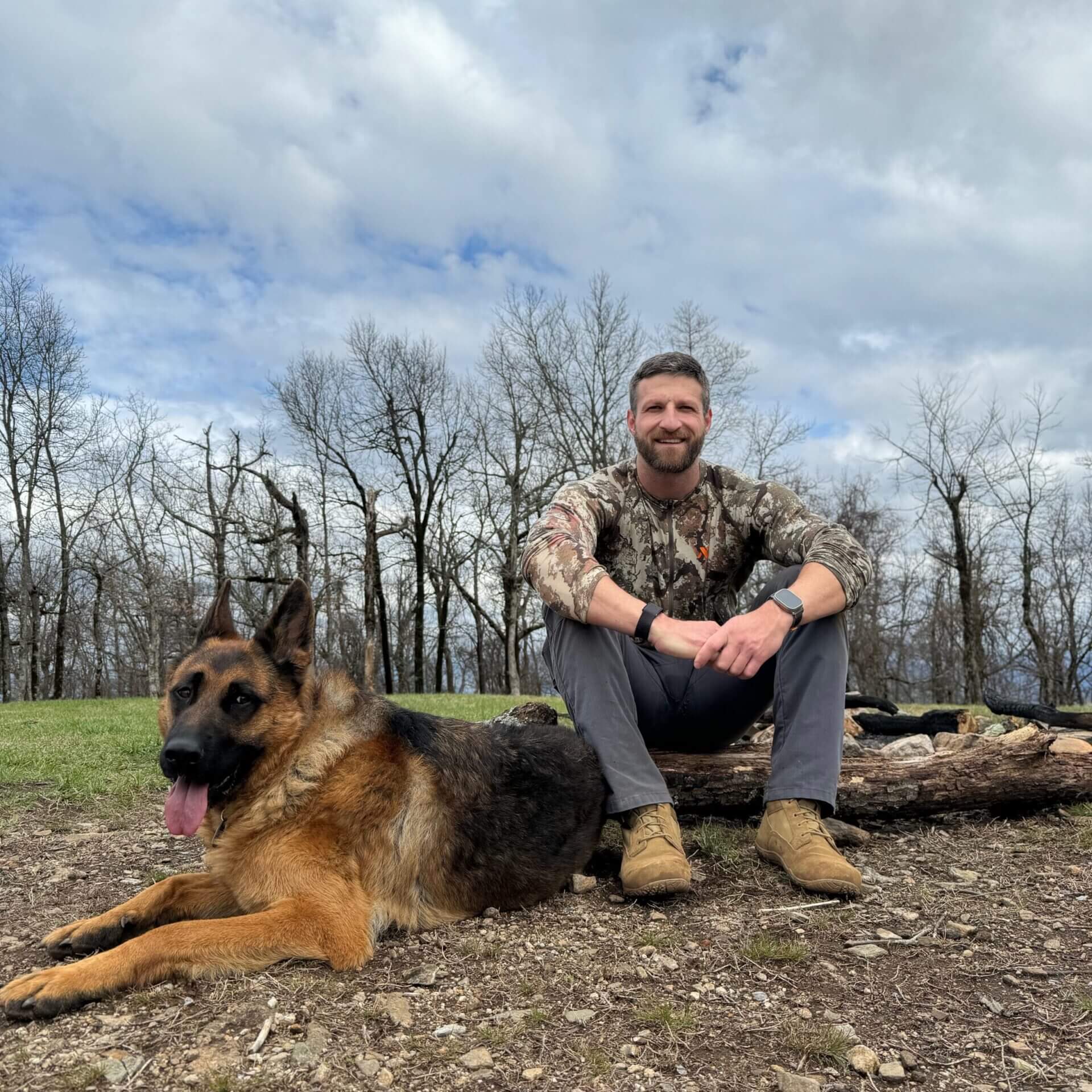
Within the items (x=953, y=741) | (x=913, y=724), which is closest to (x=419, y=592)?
(x=913, y=724)

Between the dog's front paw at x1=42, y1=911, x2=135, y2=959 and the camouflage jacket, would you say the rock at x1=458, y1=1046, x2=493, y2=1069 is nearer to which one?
the dog's front paw at x1=42, y1=911, x2=135, y2=959

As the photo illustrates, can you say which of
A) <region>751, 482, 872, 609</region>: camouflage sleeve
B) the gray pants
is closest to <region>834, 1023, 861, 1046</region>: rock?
the gray pants

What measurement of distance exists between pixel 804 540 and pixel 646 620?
3.73 feet

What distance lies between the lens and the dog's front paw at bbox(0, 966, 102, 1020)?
2.31 meters

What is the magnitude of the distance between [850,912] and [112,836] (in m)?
4.25

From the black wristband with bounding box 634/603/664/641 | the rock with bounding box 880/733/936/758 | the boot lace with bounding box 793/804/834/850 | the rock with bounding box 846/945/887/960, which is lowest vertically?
the rock with bounding box 846/945/887/960

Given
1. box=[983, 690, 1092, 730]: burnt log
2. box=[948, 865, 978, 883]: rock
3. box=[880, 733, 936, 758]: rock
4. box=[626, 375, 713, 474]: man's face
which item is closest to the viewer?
box=[948, 865, 978, 883]: rock

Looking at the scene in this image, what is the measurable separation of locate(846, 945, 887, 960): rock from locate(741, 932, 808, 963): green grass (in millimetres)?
168

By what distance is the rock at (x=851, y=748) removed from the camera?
502 cm

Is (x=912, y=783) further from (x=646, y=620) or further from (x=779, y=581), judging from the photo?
A: (x=646, y=620)

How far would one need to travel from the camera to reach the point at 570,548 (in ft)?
12.0

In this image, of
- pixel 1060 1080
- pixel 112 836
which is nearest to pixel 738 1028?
pixel 1060 1080

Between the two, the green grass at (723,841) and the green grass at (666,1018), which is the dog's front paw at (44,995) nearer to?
the green grass at (666,1018)

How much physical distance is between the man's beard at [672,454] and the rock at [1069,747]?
9.20 feet
